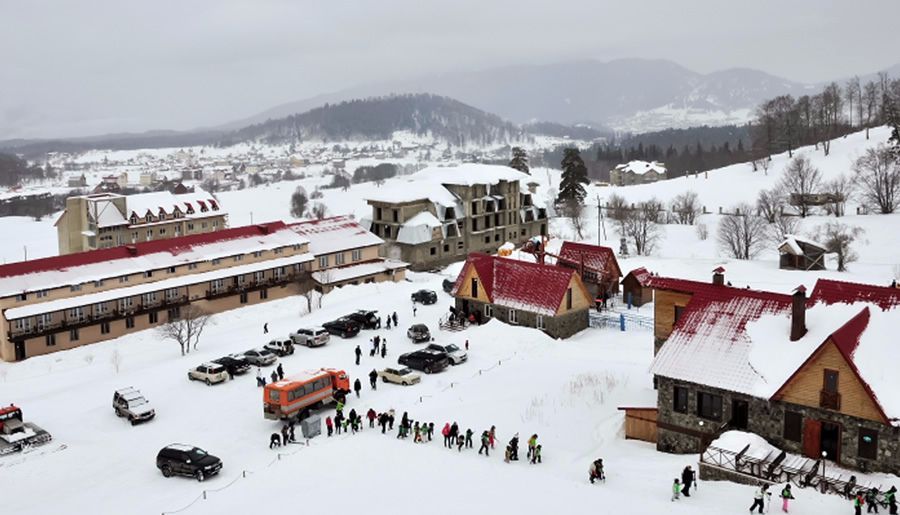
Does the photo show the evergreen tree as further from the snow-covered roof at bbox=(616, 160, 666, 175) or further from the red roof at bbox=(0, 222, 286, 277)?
the red roof at bbox=(0, 222, 286, 277)

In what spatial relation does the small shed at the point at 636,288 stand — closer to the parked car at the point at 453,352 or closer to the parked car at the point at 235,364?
the parked car at the point at 453,352

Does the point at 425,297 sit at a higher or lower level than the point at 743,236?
lower

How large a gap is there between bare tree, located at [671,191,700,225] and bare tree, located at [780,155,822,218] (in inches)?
403

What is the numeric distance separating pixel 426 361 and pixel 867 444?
68.0 ft

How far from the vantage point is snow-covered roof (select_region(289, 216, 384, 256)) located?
69.2m

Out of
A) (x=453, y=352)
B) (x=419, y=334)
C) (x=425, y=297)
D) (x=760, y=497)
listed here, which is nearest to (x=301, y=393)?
(x=453, y=352)

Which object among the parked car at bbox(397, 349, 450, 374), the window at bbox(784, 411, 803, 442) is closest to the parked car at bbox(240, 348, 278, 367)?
the parked car at bbox(397, 349, 450, 374)

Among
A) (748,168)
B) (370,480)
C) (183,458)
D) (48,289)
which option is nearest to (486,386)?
(370,480)

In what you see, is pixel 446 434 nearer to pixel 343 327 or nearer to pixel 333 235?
pixel 343 327

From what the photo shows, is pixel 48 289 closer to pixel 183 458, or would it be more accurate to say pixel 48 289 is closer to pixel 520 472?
pixel 183 458

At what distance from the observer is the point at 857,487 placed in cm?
2392

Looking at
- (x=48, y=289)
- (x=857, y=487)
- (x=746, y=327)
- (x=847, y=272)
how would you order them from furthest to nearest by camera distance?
(x=847, y=272) → (x=48, y=289) → (x=746, y=327) → (x=857, y=487)

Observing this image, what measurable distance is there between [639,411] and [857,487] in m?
8.73

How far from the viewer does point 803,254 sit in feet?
207
